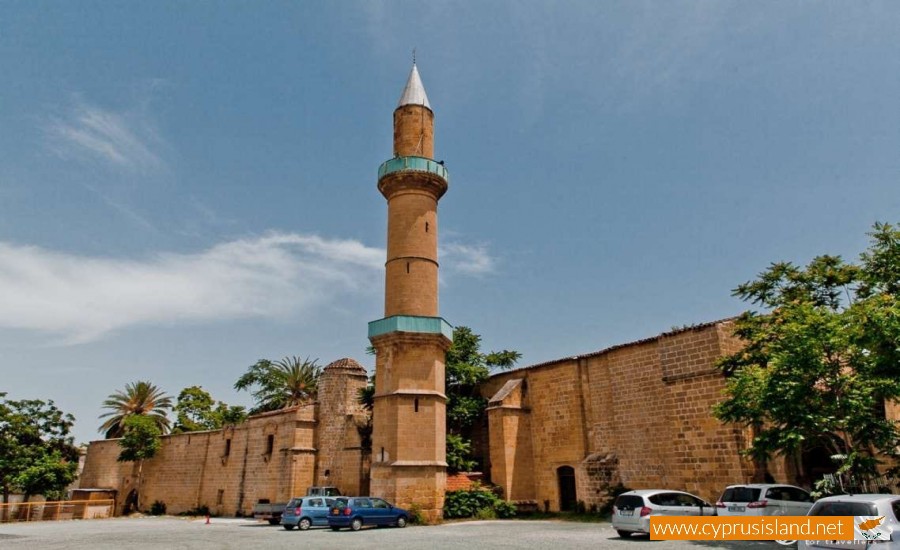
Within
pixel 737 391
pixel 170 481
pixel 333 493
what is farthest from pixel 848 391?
pixel 170 481

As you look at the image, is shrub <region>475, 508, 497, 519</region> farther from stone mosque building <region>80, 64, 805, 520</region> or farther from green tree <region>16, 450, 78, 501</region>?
green tree <region>16, 450, 78, 501</region>

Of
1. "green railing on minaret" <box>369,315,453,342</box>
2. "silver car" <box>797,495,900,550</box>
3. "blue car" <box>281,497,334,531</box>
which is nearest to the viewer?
"silver car" <box>797,495,900,550</box>

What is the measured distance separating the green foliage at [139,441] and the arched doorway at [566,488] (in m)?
27.3

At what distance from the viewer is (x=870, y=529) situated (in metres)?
7.87

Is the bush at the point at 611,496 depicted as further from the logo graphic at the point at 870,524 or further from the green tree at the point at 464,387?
the logo graphic at the point at 870,524

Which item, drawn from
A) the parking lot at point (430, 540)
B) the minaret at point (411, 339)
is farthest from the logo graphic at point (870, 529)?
the minaret at point (411, 339)

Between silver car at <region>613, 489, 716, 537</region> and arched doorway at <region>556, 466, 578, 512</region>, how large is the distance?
9.80 meters


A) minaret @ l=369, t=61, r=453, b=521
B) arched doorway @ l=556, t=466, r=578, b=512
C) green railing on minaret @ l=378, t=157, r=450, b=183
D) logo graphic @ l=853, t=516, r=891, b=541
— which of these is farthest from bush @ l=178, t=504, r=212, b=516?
logo graphic @ l=853, t=516, r=891, b=541

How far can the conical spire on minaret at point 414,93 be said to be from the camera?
2714cm

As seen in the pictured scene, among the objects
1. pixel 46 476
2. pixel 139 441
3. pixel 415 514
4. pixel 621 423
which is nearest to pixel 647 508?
pixel 621 423

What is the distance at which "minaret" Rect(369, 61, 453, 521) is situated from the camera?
71.5ft

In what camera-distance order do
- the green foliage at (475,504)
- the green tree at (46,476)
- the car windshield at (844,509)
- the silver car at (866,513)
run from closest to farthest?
1. the silver car at (866,513)
2. the car windshield at (844,509)
3. the green foliage at (475,504)
4. the green tree at (46,476)

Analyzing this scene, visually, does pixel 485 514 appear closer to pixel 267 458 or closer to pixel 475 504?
pixel 475 504

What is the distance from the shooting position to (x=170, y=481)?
3750cm
